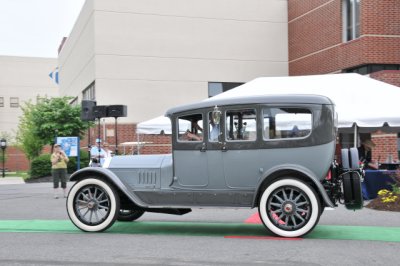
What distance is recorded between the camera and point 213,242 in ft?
25.1

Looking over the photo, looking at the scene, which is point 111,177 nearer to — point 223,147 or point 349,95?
point 223,147

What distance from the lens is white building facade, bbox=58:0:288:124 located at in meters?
25.5

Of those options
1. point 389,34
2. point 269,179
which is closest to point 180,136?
point 269,179

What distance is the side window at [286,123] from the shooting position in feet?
25.9

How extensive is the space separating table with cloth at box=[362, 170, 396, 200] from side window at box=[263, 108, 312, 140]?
5495mm

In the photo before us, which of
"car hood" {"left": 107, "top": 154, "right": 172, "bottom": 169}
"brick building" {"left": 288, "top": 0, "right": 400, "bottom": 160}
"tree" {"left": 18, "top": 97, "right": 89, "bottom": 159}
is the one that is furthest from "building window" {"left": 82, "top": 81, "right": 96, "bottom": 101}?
"car hood" {"left": 107, "top": 154, "right": 172, "bottom": 169}

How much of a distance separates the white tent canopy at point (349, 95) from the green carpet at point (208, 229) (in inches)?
143

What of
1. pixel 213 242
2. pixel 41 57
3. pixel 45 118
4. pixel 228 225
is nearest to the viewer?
pixel 213 242

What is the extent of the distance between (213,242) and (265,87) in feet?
29.9

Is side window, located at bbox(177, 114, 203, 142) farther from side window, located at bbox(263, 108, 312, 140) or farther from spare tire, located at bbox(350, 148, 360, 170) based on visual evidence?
spare tire, located at bbox(350, 148, 360, 170)

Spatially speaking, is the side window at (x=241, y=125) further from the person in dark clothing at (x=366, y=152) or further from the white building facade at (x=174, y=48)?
the white building facade at (x=174, y=48)

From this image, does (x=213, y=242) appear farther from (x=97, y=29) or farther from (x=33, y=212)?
(x=97, y=29)

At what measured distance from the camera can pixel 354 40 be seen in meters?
21.6

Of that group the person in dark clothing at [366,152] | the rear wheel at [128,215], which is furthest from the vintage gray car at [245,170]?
the person in dark clothing at [366,152]
